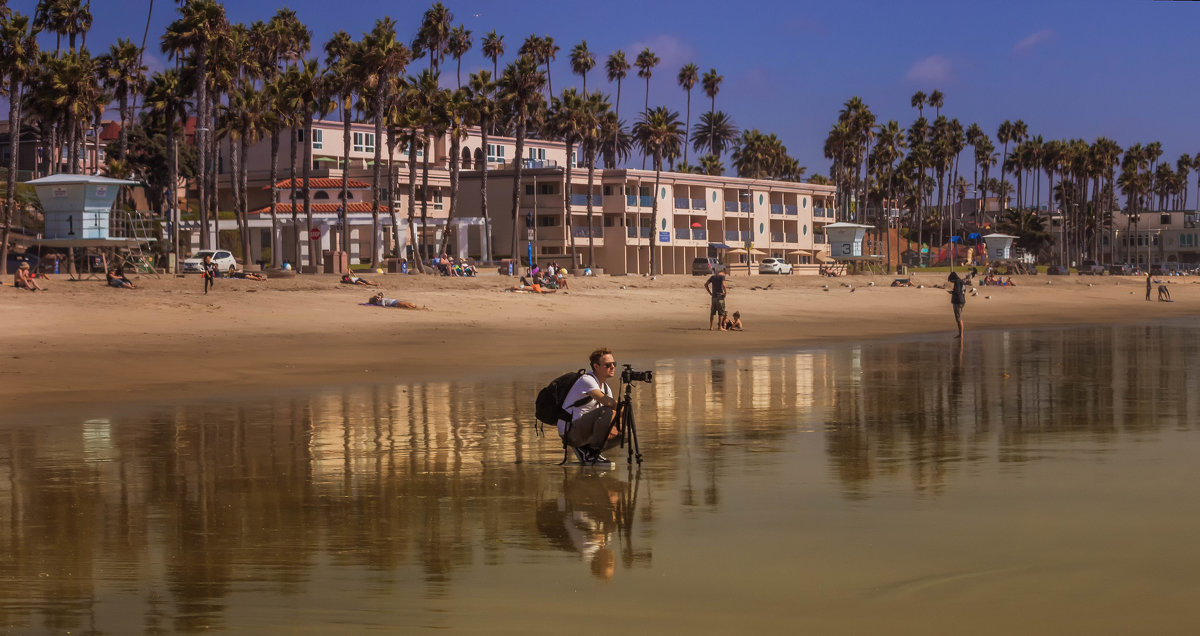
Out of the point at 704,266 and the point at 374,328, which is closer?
the point at 374,328

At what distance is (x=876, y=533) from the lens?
26.2ft

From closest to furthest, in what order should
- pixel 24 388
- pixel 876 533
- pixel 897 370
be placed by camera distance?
pixel 876 533 → pixel 24 388 → pixel 897 370

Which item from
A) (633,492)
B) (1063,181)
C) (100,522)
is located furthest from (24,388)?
(1063,181)

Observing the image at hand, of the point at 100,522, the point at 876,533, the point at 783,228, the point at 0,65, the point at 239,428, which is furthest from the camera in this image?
the point at 783,228

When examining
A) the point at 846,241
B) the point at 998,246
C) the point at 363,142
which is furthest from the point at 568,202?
the point at 998,246

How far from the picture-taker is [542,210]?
3295 inches

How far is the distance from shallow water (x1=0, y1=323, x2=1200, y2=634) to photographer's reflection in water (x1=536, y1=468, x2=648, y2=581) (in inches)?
1.3

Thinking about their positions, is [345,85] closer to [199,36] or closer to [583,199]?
[199,36]

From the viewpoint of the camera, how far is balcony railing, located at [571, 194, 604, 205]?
8275cm

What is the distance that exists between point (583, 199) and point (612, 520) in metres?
75.4

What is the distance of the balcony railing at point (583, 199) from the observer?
271ft

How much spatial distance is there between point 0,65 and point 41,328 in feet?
101

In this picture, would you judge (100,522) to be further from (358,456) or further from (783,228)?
(783,228)

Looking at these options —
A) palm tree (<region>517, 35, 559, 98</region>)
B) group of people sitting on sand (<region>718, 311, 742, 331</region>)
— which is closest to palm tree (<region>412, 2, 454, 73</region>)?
palm tree (<region>517, 35, 559, 98</region>)
